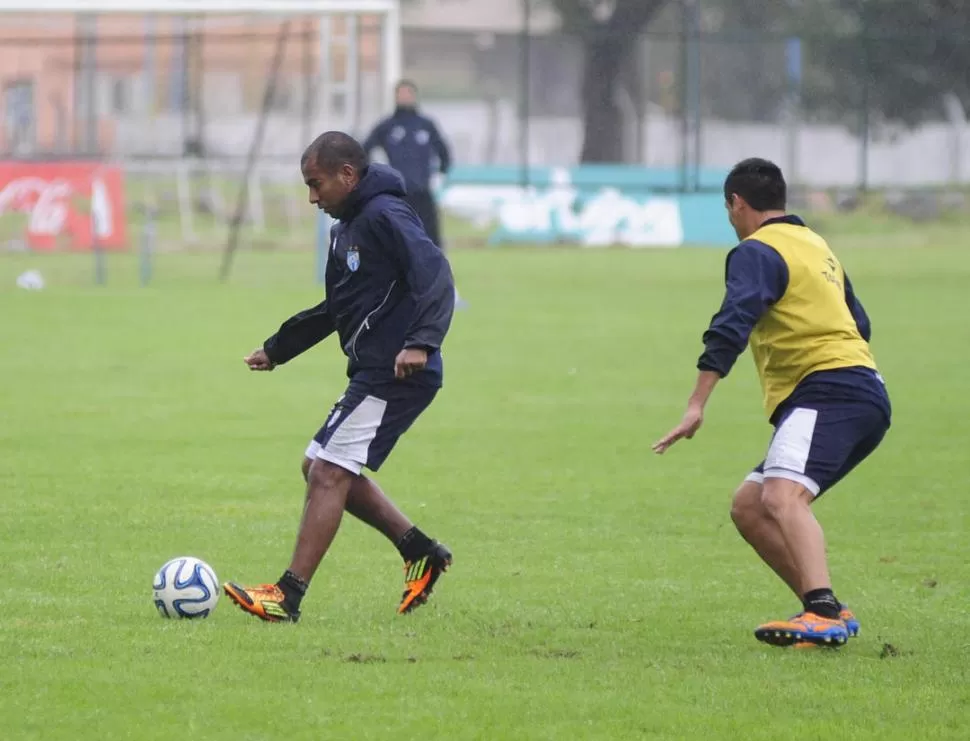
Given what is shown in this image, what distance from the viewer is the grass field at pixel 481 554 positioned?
5387 millimetres

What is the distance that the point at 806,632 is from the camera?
6.09 metres

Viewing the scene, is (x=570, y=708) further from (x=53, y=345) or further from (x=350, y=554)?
(x=53, y=345)

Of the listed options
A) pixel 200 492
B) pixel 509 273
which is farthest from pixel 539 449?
pixel 509 273

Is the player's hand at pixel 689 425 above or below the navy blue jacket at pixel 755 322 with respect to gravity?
below

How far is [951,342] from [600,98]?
Answer: 17237 millimetres

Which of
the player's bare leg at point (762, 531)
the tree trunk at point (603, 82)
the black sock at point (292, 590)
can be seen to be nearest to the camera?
the player's bare leg at point (762, 531)

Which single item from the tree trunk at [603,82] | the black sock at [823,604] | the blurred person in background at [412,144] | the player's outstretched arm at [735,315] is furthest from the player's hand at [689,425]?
the tree trunk at [603,82]

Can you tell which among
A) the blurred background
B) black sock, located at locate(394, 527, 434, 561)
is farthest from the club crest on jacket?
the blurred background

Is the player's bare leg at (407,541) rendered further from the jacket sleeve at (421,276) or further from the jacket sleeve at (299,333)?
the jacket sleeve at (421,276)

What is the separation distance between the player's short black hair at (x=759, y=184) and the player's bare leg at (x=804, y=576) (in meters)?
0.98

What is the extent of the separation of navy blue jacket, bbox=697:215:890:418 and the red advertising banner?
20831 mm

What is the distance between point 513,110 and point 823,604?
91.2 feet

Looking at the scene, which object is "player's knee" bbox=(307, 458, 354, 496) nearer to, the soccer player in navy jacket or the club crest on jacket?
the soccer player in navy jacket

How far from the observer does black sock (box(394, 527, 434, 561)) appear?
23.0 feet
